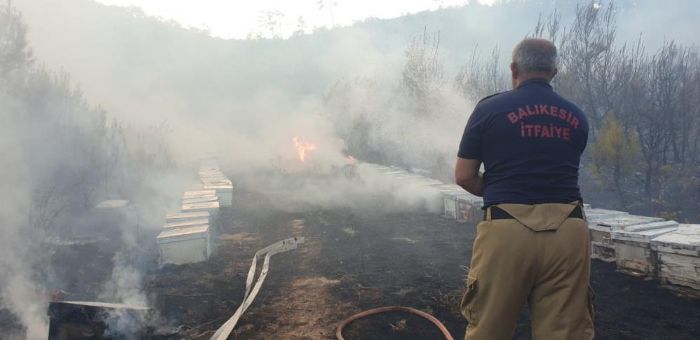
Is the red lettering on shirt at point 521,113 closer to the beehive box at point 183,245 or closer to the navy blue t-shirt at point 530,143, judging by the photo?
the navy blue t-shirt at point 530,143

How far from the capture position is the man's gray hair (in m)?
2.33

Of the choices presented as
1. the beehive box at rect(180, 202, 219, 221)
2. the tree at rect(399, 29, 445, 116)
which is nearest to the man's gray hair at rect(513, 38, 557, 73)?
the beehive box at rect(180, 202, 219, 221)

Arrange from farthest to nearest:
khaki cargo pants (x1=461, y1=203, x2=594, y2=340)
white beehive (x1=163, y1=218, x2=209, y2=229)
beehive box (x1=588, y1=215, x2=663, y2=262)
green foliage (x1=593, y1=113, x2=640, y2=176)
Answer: green foliage (x1=593, y1=113, x2=640, y2=176), white beehive (x1=163, y1=218, x2=209, y2=229), beehive box (x1=588, y1=215, x2=663, y2=262), khaki cargo pants (x1=461, y1=203, x2=594, y2=340)

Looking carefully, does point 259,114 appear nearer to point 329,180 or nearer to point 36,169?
point 329,180

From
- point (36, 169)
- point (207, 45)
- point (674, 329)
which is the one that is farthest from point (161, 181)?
point (207, 45)

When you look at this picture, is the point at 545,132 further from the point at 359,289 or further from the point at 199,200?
the point at 199,200

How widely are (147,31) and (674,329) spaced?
2061 inches

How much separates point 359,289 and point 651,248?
12.6ft

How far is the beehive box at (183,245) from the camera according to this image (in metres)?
6.41

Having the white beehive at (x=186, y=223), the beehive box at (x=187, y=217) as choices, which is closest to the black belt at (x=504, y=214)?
the white beehive at (x=186, y=223)

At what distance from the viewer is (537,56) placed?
233 cm

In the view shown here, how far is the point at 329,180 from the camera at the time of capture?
15680 millimetres

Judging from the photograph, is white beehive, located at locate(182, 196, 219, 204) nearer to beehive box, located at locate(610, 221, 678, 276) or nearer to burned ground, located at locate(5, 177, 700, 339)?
burned ground, located at locate(5, 177, 700, 339)

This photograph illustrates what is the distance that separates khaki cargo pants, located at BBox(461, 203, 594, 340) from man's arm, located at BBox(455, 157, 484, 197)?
0.96ft
